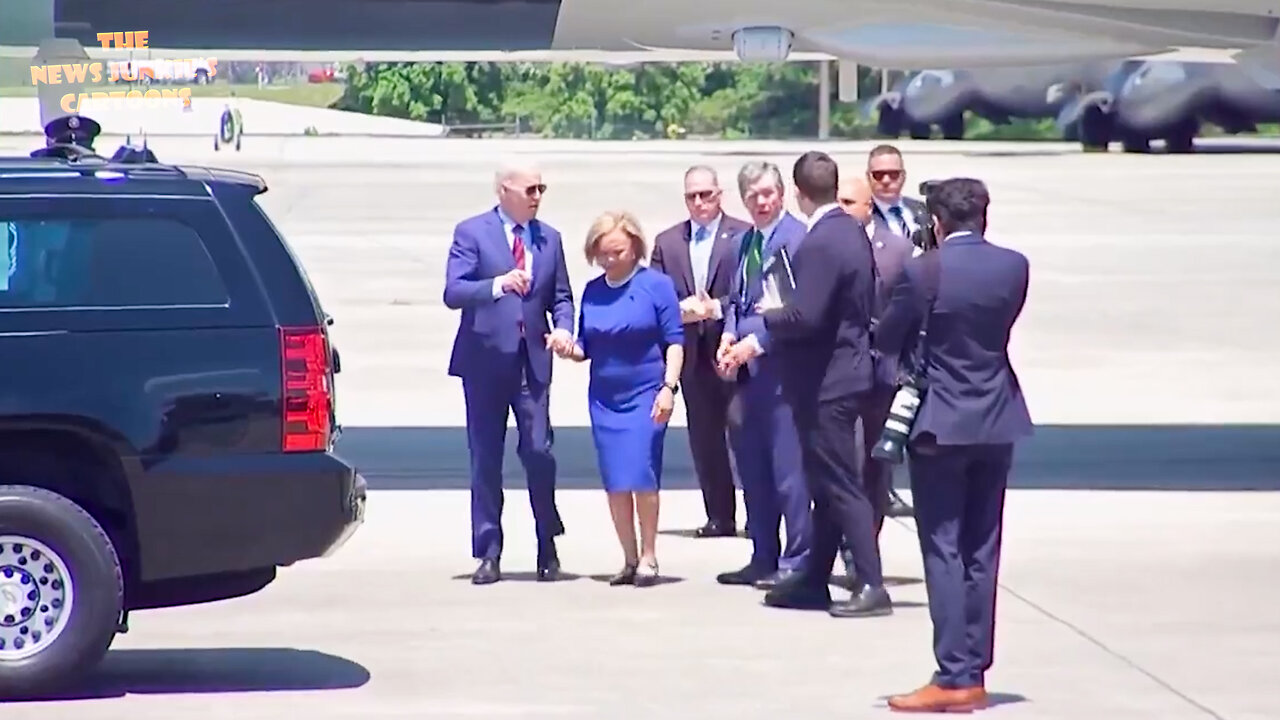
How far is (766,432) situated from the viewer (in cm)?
1029

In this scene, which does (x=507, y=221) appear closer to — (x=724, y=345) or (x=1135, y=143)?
(x=724, y=345)

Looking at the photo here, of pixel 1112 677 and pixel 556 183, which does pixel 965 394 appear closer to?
pixel 1112 677

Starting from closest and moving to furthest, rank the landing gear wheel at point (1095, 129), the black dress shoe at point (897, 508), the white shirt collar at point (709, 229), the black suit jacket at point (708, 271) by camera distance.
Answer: the black suit jacket at point (708, 271), the white shirt collar at point (709, 229), the black dress shoe at point (897, 508), the landing gear wheel at point (1095, 129)

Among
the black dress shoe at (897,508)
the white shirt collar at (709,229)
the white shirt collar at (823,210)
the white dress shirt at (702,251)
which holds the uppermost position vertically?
the white shirt collar at (823,210)

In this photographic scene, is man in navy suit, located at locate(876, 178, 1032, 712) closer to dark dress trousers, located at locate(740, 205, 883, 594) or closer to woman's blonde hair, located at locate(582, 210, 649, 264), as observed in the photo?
dark dress trousers, located at locate(740, 205, 883, 594)

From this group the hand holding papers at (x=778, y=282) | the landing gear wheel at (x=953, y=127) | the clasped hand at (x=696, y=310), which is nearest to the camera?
the hand holding papers at (x=778, y=282)

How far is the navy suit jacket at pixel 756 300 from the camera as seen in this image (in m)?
10.0

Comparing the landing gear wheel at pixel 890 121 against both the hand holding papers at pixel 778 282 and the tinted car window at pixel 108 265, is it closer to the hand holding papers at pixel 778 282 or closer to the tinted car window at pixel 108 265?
the hand holding papers at pixel 778 282

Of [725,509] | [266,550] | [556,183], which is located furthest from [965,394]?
[556,183]

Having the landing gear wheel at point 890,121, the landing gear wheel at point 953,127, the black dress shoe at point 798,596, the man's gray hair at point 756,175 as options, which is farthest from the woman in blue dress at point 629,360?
the landing gear wheel at point 890,121

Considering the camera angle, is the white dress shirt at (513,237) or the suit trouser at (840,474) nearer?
the suit trouser at (840,474)

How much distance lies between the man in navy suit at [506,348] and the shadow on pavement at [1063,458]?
8.41 ft

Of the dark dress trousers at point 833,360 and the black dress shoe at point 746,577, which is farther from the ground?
the dark dress trousers at point 833,360

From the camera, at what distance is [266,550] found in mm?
7789
